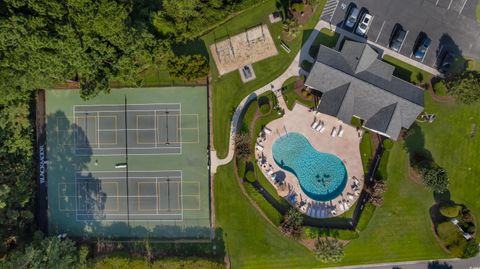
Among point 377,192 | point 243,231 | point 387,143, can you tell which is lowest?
point 243,231

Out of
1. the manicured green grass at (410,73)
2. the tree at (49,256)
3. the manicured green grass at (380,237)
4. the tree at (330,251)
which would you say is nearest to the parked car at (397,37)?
the manicured green grass at (410,73)

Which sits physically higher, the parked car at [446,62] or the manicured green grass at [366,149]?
the parked car at [446,62]

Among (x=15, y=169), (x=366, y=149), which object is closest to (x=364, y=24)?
(x=366, y=149)

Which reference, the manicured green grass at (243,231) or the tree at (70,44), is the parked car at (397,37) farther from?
the tree at (70,44)

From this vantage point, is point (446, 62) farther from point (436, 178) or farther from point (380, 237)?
point (380, 237)

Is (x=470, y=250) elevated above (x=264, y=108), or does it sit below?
below

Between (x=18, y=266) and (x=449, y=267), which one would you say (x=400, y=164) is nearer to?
(x=449, y=267)
